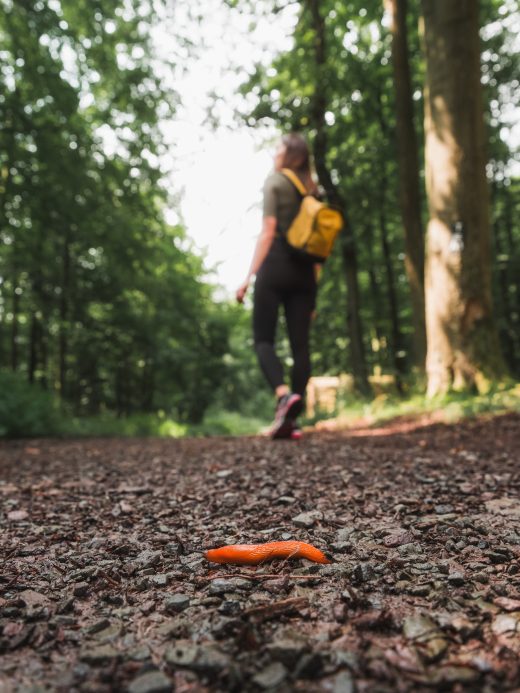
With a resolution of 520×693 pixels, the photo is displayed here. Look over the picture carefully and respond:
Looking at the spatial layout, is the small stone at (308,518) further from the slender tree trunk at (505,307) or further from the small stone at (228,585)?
the slender tree trunk at (505,307)

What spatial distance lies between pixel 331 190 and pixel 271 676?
1168 centimetres

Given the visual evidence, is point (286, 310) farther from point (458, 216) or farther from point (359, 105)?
point (359, 105)

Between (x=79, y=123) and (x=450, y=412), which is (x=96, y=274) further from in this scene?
(x=450, y=412)

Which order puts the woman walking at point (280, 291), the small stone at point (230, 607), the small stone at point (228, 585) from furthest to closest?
A: the woman walking at point (280, 291) < the small stone at point (228, 585) < the small stone at point (230, 607)

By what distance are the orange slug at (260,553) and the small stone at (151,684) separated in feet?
2.01

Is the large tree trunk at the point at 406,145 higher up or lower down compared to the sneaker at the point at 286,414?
higher up

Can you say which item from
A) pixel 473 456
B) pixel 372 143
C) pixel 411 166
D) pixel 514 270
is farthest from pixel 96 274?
pixel 473 456

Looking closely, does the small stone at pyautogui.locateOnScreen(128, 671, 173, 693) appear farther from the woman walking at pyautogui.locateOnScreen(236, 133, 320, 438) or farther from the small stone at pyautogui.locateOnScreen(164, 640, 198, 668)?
the woman walking at pyautogui.locateOnScreen(236, 133, 320, 438)

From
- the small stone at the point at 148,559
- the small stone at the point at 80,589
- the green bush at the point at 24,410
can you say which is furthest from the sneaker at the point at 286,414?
the green bush at the point at 24,410

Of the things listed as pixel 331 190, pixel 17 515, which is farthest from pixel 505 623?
pixel 331 190

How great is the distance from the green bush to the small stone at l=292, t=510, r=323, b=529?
21.1ft

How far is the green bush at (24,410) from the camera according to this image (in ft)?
26.0

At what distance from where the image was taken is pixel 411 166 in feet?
31.5

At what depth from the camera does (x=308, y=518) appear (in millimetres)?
2020
